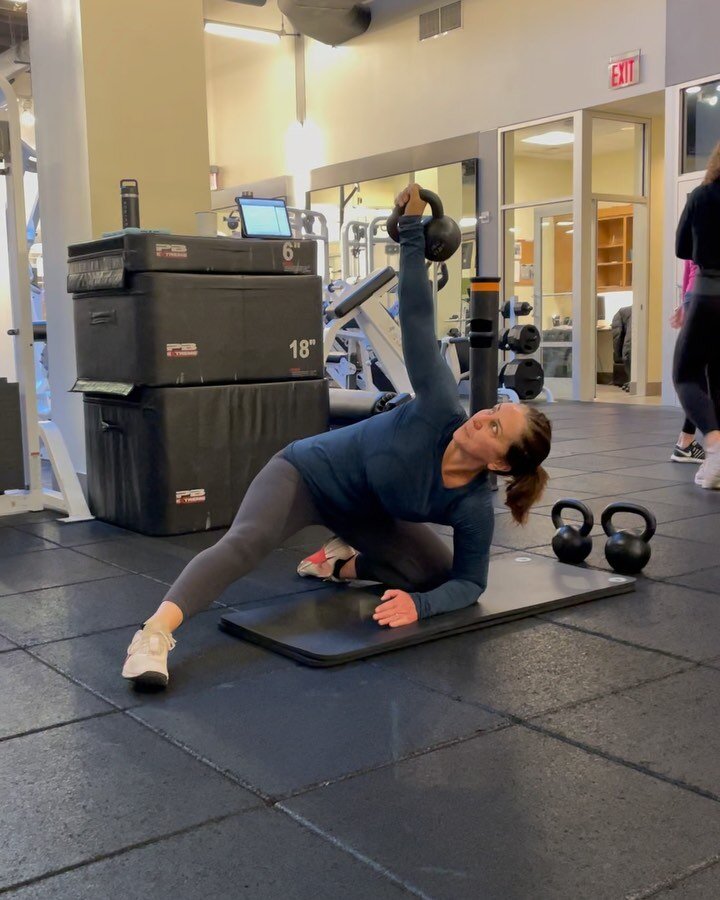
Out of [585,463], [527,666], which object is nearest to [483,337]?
[585,463]

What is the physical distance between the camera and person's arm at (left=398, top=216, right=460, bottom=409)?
2531mm

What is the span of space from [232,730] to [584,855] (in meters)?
0.79

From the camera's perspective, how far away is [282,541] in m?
2.76

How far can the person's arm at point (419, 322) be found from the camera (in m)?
2.53

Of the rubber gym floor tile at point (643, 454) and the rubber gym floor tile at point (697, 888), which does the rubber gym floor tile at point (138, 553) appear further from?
the rubber gym floor tile at point (643, 454)

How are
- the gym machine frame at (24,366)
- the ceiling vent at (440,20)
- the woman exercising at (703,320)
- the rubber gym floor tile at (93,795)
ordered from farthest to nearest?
the ceiling vent at (440,20) < the woman exercising at (703,320) < the gym machine frame at (24,366) < the rubber gym floor tile at (93,795)

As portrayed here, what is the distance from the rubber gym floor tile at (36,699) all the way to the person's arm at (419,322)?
1.14 m

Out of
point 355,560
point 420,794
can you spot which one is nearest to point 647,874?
point 420,794

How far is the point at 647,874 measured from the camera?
1.43 meters

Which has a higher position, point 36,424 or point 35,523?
point 36,424

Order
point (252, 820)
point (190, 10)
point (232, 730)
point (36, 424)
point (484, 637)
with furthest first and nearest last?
point (190, 10) → point (36, 424) → point (484, 637) → point (232, 730) → point (252, 820)

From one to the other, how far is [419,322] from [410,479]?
0.41 meters

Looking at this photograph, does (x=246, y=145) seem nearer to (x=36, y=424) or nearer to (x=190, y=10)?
(x=190, y=10)

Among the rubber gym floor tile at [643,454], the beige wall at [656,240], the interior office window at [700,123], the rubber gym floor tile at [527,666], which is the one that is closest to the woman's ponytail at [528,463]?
the rubber gym floor tile at [527,666]
